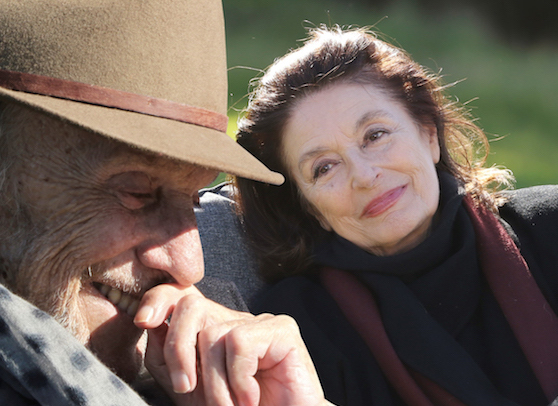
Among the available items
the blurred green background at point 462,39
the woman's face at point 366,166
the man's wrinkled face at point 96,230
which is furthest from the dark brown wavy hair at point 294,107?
the blurred green background at point 462,39

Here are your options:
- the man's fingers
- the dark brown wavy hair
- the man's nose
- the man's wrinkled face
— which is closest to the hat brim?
the man's wrinkled face

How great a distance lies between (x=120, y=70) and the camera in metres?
1.55

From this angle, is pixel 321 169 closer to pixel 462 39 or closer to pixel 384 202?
pixel 384 202

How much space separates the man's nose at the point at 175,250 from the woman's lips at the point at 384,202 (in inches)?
50.8

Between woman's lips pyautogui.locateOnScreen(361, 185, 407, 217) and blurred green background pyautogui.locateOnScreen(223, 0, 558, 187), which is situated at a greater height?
blurred green background pyautogui.locateOnScreen(223, 0, 558, 187)

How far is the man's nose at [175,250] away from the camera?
1740 mm

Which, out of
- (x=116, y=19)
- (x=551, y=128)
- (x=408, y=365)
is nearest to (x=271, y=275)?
(x=408, y=365)

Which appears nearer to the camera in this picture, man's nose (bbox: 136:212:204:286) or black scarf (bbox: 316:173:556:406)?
man's nose (bbox: 136:212:204:286)

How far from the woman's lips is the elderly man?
1193mm

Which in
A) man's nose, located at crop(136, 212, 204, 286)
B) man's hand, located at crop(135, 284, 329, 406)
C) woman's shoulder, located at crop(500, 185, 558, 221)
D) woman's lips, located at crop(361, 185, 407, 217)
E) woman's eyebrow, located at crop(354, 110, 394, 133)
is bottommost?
man's hand, located at crop(135, 284, 329, 406)

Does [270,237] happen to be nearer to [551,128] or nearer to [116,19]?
[116,19]

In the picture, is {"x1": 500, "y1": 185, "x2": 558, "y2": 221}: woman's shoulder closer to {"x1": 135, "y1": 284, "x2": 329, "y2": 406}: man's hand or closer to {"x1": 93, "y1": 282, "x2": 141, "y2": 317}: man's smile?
{"x1": 135, "y1": 284, "x2": 329, "y2": 406}: man's hand

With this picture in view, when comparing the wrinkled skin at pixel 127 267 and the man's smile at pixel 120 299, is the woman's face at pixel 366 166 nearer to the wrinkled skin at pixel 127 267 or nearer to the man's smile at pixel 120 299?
the wrinkled skin at pixel 127 267

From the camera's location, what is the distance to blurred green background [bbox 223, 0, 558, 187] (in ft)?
33.6
